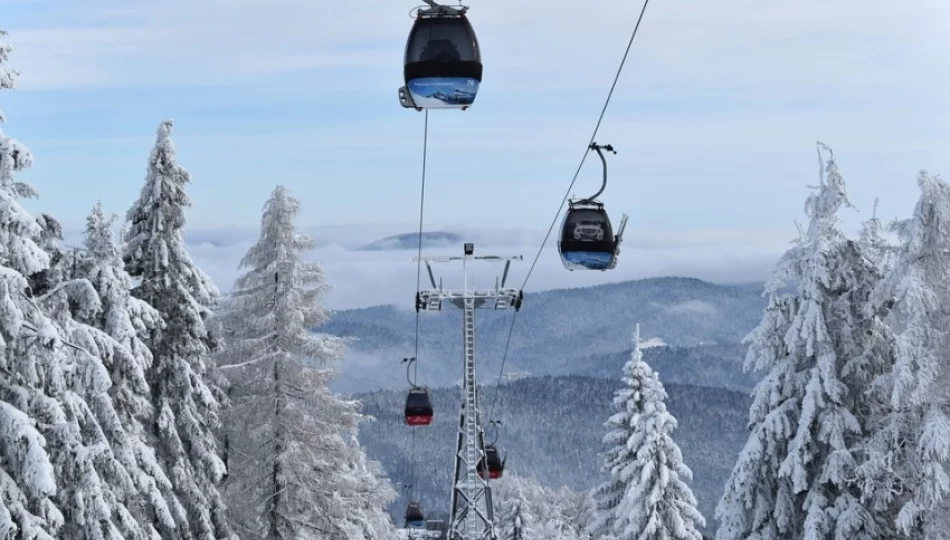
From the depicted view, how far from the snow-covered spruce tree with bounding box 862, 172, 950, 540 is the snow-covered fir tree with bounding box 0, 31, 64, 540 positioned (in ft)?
46.6

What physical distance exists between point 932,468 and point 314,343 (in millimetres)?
13974

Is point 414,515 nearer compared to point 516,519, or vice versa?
point 414,515

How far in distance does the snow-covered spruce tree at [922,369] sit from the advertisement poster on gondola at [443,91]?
449 inches

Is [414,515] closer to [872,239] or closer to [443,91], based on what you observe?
[872,239]

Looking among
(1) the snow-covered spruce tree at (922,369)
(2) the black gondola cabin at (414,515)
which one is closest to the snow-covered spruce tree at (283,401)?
(1) the snow-covered spruce tree at (922,369)

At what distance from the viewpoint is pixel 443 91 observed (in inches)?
576

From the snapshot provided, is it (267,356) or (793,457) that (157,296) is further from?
(793,457)

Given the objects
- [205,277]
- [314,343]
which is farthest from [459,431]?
[205,277]

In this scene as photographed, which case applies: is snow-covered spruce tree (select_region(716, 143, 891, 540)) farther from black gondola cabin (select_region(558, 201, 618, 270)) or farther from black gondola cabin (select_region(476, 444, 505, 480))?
black gondola cabin (select_region(476, 444, 505, 480))

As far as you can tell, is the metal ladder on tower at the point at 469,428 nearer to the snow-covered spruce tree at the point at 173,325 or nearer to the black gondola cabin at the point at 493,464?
the black gondola cabin at the point at 493,464

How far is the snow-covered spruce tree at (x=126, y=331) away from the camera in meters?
22.9

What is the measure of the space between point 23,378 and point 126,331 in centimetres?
554

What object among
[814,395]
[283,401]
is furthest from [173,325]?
[814,395]

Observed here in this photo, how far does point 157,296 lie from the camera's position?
2697cm
